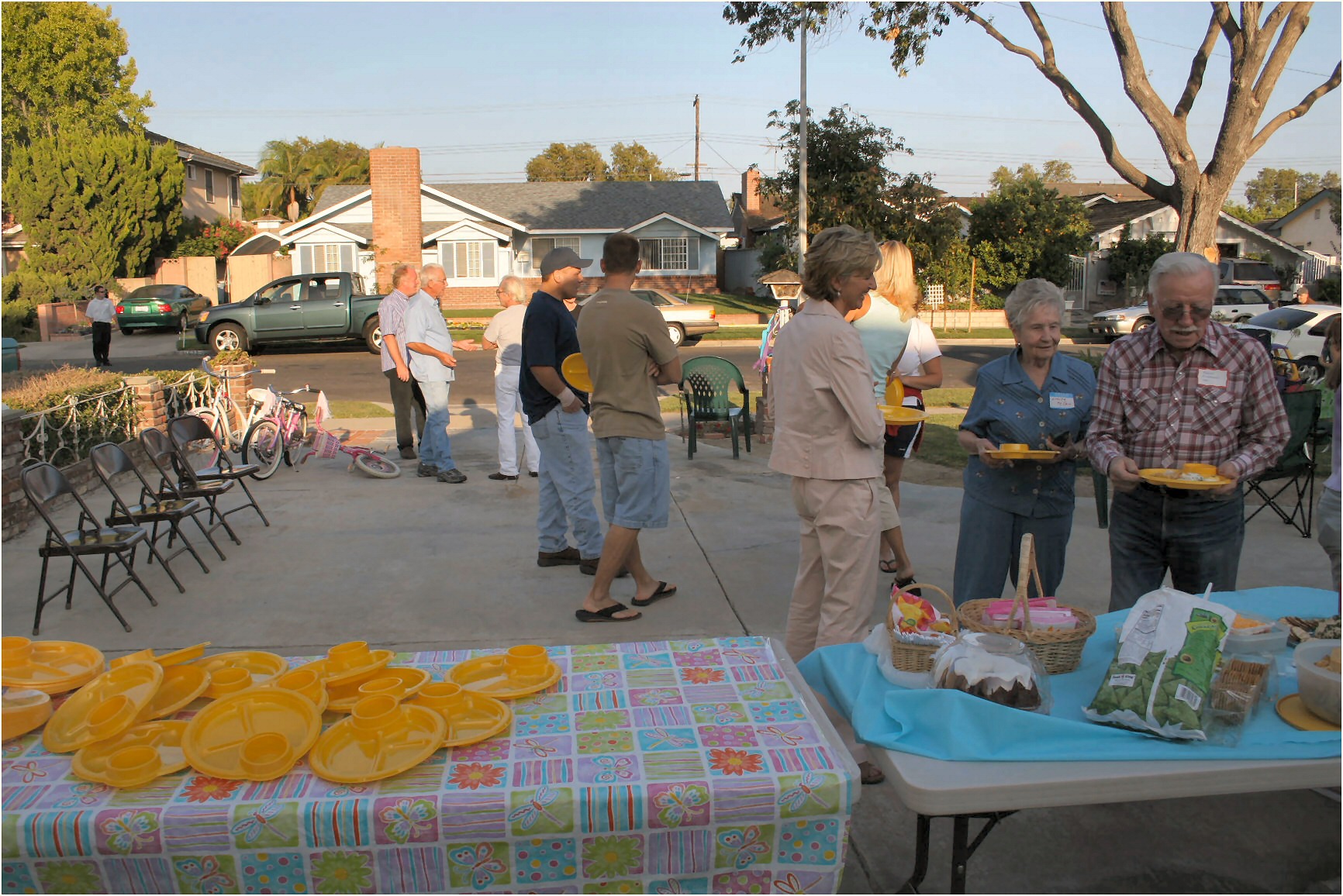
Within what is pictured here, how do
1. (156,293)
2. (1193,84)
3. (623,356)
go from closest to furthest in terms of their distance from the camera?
(623,356), (1193,84), (156,293)

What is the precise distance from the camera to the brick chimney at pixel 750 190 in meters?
56.2

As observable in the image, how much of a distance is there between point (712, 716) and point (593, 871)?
1.67 ft

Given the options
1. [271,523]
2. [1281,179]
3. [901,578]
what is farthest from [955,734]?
[1281,179]

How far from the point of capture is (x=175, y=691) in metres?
2.71

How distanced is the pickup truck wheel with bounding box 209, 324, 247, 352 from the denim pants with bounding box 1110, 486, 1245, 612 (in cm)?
2083

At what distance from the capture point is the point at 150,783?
2.26m

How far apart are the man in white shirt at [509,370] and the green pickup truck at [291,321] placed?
45.8 ft

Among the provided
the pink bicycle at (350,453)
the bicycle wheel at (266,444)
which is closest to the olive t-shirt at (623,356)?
the pink bicycle at (350,453)

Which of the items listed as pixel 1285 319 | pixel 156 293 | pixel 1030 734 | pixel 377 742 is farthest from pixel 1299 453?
pixel 156 293

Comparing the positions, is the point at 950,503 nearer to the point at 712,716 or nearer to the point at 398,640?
the point at 398,640

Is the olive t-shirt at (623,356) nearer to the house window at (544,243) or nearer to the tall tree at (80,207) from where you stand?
the tall tree at (80,207)

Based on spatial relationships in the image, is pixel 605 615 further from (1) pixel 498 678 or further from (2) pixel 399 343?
(2) pixel 399 343

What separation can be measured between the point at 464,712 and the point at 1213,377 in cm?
273

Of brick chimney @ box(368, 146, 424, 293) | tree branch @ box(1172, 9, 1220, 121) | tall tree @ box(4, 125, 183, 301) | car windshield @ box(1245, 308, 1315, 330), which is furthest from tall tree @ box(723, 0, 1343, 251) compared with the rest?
tall tree @ box(4, 125, 183, 301)
